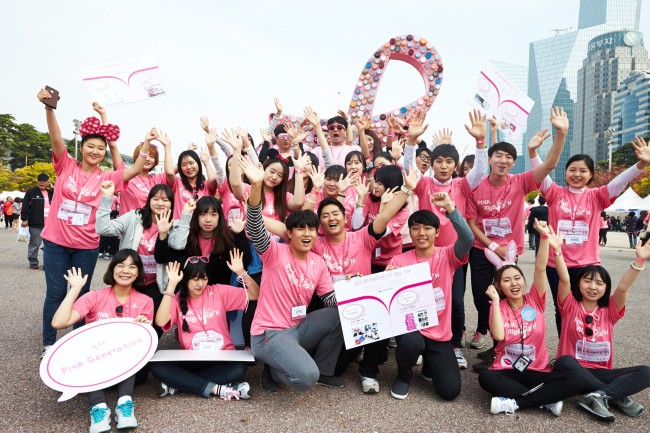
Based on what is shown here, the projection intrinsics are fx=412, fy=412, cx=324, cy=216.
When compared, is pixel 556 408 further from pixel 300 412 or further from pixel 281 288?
pixel 281 288

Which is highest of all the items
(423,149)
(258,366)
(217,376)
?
(423,149)

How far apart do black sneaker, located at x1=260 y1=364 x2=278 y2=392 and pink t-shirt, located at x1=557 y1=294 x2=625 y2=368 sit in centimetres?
236

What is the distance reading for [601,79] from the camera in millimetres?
100375

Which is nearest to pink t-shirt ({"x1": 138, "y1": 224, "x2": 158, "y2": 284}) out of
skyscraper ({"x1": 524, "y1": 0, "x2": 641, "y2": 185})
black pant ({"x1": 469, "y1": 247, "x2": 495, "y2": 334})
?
black pant ({"x1": 469, "y1": 247, "x2": 495, "y2": 334})

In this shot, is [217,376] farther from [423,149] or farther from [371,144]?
[371,144]

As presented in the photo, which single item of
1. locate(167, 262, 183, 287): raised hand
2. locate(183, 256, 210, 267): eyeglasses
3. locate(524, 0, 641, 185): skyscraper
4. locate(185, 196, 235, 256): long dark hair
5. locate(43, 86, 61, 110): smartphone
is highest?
locate(524, 0, 641, 185): skyscraper

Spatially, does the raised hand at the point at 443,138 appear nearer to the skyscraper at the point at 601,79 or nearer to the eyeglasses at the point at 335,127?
the eyeglasses at the point at 335,127

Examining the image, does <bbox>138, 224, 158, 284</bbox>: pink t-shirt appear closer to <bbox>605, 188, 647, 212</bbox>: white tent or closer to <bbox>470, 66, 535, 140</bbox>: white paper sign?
<bbox>470, 66, 535, 140</bbox>: white paper sign

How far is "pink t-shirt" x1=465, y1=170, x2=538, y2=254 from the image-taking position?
13.1 ft

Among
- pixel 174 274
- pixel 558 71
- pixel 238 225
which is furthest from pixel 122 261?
pixel 558 71

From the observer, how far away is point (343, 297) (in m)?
3.26

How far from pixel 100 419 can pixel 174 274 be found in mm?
1158

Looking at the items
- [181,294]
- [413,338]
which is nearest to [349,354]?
[413,338]

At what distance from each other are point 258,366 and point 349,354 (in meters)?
0.89
